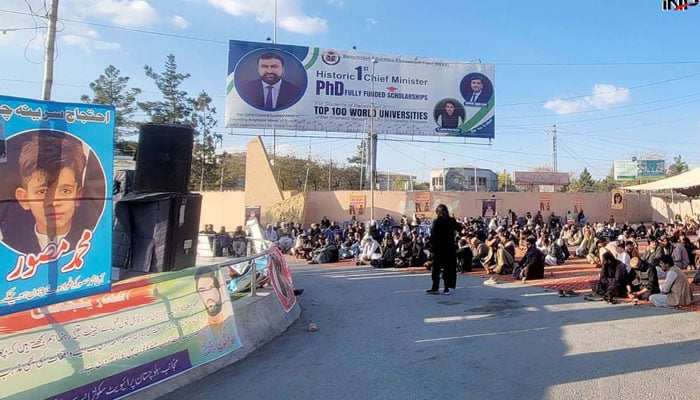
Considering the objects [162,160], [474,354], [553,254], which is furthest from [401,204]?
[474,354]

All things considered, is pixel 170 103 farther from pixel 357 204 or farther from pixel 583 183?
pixel 583 183

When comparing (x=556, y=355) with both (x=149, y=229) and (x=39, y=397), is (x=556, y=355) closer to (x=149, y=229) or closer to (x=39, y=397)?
(x=39, y=397)

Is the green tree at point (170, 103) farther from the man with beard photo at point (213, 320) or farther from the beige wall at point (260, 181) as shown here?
the man with beard photo at point (213, 320)

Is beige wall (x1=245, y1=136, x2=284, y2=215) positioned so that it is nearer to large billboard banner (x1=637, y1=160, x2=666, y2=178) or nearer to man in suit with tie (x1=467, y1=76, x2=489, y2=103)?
man in suit with tie (x1=467, y1=76, x2=489, y2=103)

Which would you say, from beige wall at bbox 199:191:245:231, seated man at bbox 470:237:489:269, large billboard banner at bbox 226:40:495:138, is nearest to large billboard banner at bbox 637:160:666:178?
large billboard banner at bbox 226:40:495:138

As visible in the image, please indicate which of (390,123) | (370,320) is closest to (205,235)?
(370,320)

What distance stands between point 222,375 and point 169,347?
2.12 ft

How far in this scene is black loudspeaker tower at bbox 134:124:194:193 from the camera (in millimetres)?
7199

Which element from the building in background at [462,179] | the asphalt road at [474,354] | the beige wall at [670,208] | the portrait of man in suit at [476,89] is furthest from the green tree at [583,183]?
the asphalt road at [474,354]

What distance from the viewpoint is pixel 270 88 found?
2436 cm

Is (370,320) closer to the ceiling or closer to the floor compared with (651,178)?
closer to the floor

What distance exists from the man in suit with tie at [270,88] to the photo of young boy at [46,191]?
68.8 feet

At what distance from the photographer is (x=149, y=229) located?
713 cm

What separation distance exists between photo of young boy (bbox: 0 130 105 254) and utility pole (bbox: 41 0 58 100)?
22.3ft
